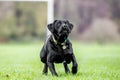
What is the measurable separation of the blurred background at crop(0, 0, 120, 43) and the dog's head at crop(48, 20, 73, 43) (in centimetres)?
1467

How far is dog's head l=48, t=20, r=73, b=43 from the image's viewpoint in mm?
6387

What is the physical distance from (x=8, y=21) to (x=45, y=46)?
→ 51.7ft

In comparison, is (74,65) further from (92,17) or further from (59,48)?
(92,17)

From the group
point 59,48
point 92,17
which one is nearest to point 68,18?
point 92,17

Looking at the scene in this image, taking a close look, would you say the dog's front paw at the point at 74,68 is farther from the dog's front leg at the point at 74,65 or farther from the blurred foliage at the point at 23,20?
the blurred foliage at the point at 23,20

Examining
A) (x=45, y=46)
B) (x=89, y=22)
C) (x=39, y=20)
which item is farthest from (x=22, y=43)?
(x=45, y=46)

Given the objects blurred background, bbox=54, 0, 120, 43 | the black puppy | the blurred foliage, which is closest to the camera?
the black puppy

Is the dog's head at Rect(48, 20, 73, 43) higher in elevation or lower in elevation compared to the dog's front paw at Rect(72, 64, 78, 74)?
higher

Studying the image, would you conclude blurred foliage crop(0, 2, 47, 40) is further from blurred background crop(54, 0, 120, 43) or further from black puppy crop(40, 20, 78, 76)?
black puppy crop(40, 20, 78, 76)

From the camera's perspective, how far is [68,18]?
21.6 m

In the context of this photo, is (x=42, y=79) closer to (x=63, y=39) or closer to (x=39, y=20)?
(x=63, y=39)

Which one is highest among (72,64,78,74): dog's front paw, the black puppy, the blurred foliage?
the black puppy

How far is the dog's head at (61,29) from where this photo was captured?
6387 mm

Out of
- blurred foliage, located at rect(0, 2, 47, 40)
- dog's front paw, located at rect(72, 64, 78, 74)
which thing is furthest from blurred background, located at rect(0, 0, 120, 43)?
dog's front paw, located at rect(72, 64, 78, 74)
